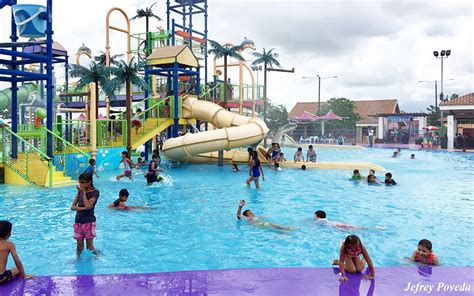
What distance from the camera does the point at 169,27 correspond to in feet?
92.8

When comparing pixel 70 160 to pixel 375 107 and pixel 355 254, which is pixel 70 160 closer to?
pixel 355 254

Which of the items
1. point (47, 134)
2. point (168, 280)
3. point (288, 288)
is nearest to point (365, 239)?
point (288, 288)

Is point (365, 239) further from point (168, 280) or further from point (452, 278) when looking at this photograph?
point (168, 280)

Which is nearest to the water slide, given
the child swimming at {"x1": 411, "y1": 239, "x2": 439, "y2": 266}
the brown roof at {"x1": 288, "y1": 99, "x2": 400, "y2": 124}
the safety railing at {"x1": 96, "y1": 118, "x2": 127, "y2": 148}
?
the safety railing at {"x1": 96, "y1": 118, "x2": 127, "y2": 148}

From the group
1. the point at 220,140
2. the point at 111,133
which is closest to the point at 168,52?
the point at 111,133

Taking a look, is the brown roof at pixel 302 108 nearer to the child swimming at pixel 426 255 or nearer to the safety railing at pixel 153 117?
the safety railing at pixel 153 117

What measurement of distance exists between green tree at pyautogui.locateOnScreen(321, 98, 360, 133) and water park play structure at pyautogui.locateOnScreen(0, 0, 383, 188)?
2513 centimetres

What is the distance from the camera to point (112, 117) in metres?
23.7

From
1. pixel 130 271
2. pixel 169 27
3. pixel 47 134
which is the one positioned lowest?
pixel 130 271

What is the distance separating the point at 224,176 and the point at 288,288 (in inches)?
524

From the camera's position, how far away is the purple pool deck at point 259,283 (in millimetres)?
4816

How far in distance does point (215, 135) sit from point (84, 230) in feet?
41.9

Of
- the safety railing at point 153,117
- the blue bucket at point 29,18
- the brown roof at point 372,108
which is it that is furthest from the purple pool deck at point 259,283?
the brown roof at point 372,108

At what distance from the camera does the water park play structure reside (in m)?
14.5
